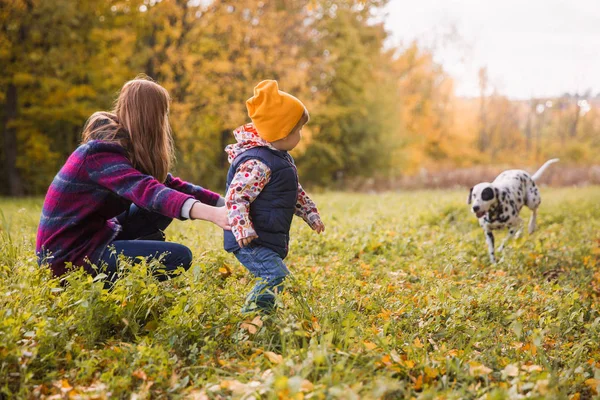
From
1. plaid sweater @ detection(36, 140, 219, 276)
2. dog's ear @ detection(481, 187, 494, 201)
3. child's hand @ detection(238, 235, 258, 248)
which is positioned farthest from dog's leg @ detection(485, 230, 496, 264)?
plaid sweater @ detection(36, 140, 219, 276)

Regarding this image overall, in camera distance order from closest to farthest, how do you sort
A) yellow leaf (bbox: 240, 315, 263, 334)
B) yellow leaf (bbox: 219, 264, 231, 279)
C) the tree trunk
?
yellow leaf (bbox: 240, 315, 263, 334), yellow leaf (bbox: 219, 264, 231, 279), the tree trunk

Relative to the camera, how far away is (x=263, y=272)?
3738mm

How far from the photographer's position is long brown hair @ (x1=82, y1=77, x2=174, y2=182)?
385 cm


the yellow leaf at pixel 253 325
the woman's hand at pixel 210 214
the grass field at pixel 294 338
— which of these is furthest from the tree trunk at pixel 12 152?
the yellow leaf at pixel 253 325

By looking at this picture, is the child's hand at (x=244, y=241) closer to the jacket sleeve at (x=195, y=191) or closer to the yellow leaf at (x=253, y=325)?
the yellow leaf at (x=253, y=325)

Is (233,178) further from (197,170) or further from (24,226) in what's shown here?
(197,170)

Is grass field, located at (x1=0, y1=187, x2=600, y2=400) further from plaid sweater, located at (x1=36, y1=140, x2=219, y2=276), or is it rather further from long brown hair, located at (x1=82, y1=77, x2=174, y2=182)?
long brown hair, located at (x1=82, y1=77, x2=174, y2=182)

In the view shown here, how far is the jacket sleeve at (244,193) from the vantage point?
3527 mm

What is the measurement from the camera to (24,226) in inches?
295

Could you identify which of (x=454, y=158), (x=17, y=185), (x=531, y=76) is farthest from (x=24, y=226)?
(x=531, y=76)

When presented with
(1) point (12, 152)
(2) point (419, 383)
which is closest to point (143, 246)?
(2) point (419, 383)

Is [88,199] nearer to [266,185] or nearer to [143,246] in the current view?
[143,246]

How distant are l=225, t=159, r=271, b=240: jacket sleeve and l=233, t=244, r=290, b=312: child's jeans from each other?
22 cm

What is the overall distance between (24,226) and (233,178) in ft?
16.8
